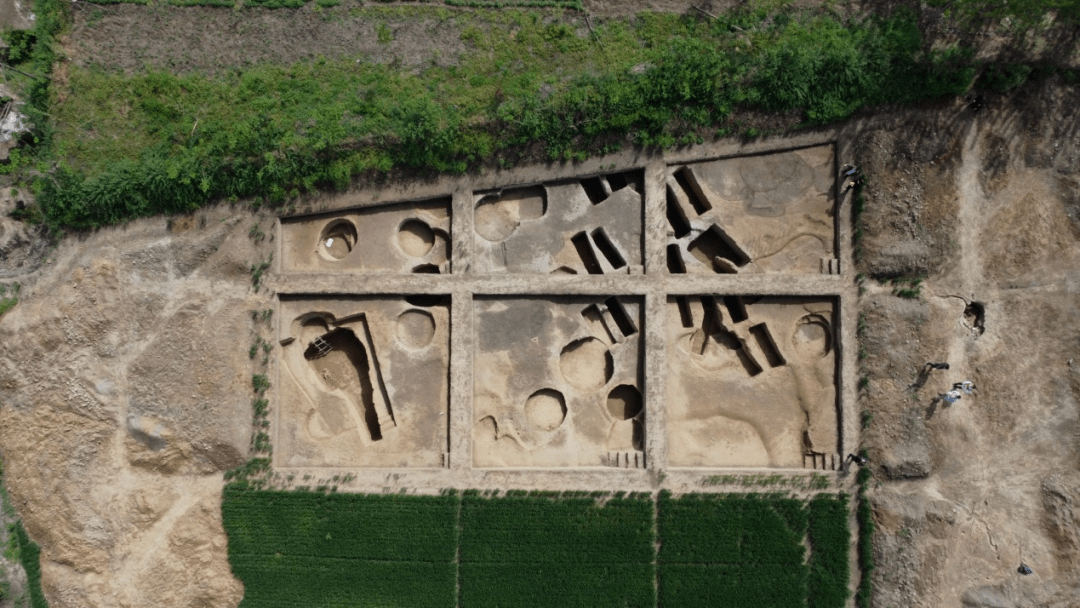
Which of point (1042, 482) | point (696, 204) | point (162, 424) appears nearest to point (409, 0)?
point (696, 204)

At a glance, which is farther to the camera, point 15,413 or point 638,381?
point 638,381

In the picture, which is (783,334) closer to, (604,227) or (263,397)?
(604,227)

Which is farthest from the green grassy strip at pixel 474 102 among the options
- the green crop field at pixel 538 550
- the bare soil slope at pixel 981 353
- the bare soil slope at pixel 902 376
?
the green crop field at pixel 538 550

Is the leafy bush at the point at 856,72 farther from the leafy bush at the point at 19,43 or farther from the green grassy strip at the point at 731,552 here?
the leafy bush at the point at 19,43

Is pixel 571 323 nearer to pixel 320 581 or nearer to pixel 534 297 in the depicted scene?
pixel 534 297

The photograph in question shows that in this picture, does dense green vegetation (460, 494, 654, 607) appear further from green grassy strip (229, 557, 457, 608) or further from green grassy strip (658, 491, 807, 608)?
green grassy strip (229, 557, 457, 608)

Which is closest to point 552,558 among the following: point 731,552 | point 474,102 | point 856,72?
point 731,552
